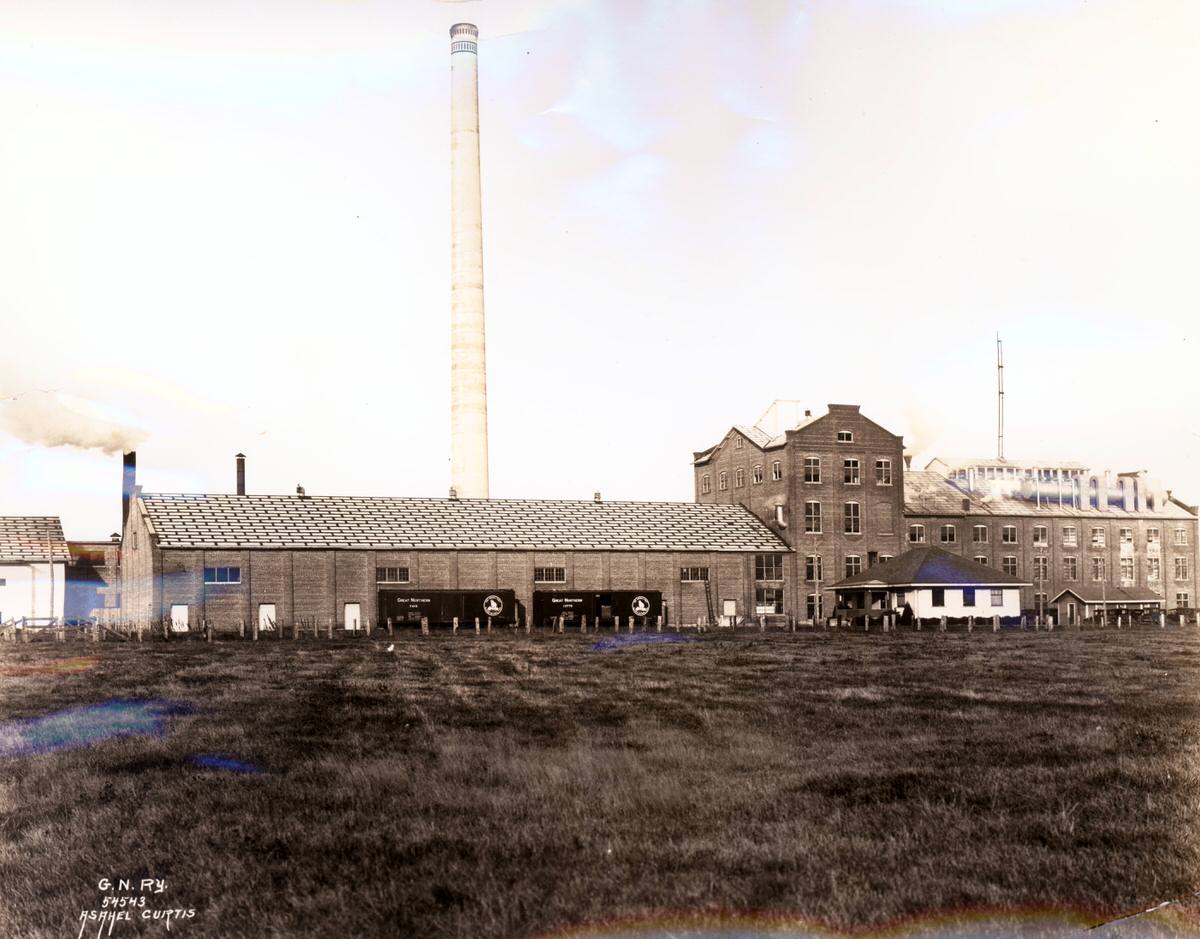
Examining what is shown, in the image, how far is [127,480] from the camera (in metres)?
72.9

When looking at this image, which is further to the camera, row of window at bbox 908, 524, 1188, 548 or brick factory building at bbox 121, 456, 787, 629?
row of window at bbox 908, 524, 1188, 548

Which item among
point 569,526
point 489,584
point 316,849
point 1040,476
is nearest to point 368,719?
point 316,849

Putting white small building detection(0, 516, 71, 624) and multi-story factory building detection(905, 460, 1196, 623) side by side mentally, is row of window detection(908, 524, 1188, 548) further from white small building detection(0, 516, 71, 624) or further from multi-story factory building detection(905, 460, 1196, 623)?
white small building detection(0, 516, 71, 624)

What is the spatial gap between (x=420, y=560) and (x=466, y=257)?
16523 mm

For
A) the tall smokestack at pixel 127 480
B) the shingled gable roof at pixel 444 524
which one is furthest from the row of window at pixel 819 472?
the tall smokestack at pixel 127 480

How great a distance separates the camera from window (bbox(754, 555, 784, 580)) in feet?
240

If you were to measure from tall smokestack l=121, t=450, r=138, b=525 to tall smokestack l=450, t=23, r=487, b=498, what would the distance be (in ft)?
60.3

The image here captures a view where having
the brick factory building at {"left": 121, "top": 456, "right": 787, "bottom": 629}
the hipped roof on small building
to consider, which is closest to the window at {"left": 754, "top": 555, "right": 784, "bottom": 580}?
the brick factory building at {"left": 121, "top": 456, "right": 787, "bottom": 629}

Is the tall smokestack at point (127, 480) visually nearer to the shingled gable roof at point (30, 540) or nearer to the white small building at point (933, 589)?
the shingled gable roof at point (30, 540)

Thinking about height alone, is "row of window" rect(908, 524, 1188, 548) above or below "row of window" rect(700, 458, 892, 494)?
below

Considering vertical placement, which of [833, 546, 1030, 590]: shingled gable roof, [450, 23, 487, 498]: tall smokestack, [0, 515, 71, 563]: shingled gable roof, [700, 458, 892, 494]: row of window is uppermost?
[450, 23, 487, 498]: tall smokestack

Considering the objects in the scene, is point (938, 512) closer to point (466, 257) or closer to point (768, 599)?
point (768, 599)

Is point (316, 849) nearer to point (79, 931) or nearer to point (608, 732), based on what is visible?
point (79, 931)

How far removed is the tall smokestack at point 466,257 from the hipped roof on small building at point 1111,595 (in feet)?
140
